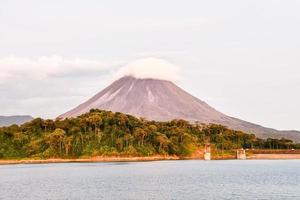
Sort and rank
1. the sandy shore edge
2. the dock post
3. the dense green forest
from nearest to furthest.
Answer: the sandy shore edge, the dense green forest, the dock post

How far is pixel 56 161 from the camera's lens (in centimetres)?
15150

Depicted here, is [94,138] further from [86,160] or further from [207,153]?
[207,153]

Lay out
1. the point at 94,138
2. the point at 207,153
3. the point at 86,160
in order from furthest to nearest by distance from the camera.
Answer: the point at 207,153
the point at 94,138
the point at 86,160

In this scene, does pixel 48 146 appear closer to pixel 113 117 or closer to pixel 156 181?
pixel 113 117

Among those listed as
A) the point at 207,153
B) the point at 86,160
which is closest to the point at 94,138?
the point at 86,160

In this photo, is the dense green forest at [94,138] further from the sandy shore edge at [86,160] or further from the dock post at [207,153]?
the dock post at [207,153]

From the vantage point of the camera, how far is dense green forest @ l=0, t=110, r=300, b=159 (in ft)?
508

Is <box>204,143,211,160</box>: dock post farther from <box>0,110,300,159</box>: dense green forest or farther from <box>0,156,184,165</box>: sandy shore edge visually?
<box>0,156,184,165</box>: sandy shore edge

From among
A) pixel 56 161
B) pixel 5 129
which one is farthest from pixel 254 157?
pixel 5 129

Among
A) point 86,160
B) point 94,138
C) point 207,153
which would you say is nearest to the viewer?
point 86,160

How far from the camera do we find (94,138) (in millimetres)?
162125

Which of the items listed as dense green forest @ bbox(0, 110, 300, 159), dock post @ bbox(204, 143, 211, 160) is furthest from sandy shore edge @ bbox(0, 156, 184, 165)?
dock post @ bbox(204, 143, 211, 160)

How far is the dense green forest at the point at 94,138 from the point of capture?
155 metres

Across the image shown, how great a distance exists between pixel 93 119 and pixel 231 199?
381 ft
